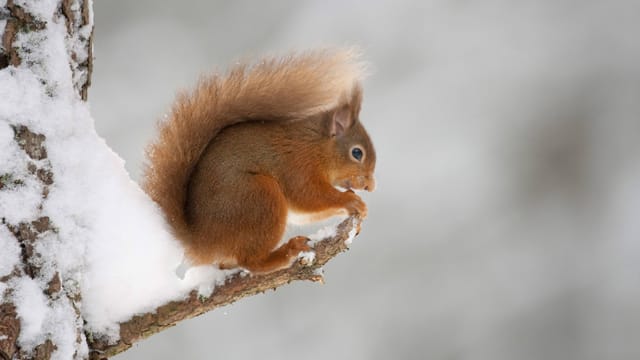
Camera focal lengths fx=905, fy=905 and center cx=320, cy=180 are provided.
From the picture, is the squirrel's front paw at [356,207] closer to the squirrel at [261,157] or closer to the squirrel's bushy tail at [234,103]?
the squirrel at [261,157]

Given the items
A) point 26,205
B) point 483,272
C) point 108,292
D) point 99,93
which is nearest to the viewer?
point 26,205

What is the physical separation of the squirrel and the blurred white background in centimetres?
193

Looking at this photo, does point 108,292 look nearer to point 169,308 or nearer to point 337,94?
point 169,308

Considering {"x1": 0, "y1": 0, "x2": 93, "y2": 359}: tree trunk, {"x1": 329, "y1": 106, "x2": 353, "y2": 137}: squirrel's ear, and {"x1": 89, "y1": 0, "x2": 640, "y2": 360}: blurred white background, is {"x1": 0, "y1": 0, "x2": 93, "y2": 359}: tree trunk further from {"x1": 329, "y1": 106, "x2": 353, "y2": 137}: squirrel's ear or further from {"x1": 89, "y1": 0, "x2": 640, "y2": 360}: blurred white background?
{"x1": 89, "y1": 0, "x2": 640, "y2": 360}: blurred white background

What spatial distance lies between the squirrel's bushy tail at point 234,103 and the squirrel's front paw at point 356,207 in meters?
0.19

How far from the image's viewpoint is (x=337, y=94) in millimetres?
1793

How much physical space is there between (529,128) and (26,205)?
10.1 ft

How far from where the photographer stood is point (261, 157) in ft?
5.40

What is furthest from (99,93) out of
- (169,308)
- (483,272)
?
(169,308)

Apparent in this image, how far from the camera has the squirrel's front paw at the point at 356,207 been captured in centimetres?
165

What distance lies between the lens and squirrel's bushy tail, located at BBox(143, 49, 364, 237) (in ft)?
5.05

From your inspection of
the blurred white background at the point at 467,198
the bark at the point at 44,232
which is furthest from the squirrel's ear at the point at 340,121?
the blurred white background at the point at 467,198

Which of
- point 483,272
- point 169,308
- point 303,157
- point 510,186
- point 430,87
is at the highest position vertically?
point 430,87

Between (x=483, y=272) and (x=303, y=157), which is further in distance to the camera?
(x=483, y=272)
